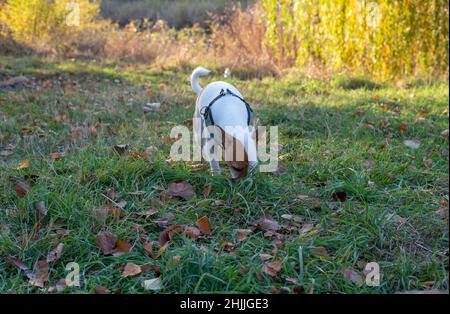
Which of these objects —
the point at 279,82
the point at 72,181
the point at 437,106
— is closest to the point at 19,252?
the point at 72,181

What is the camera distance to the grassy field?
2.33 metres

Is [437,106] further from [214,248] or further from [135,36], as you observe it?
[135,36]

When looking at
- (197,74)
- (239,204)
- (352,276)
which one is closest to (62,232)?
(239,204)

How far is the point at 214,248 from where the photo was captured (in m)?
2.54

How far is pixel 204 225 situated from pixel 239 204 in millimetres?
327

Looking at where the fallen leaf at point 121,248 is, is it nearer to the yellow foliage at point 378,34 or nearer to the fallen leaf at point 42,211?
the fallen leaf at point 42,211

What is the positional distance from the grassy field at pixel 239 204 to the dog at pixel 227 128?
5.3 inches

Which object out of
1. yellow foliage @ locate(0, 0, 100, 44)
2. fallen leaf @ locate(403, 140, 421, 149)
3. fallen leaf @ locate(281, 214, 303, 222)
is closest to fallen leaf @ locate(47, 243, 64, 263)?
fallen leaf @ locate(281, 214, 303, 222)

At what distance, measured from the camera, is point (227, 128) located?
308cm

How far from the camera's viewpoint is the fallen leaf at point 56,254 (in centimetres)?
242

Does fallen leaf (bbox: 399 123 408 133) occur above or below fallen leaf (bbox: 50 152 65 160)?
below

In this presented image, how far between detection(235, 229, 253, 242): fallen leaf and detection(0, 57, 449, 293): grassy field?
2 cm

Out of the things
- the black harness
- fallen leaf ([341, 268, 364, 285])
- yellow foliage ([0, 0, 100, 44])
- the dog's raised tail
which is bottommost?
fallen leaf ([341, 268, 364, 285])

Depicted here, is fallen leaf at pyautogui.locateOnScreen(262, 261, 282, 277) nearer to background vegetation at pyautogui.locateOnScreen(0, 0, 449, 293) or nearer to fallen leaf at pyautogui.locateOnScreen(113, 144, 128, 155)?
background vegetation at pyautogui.locateOnScreen(0, 0, 449, 293)
